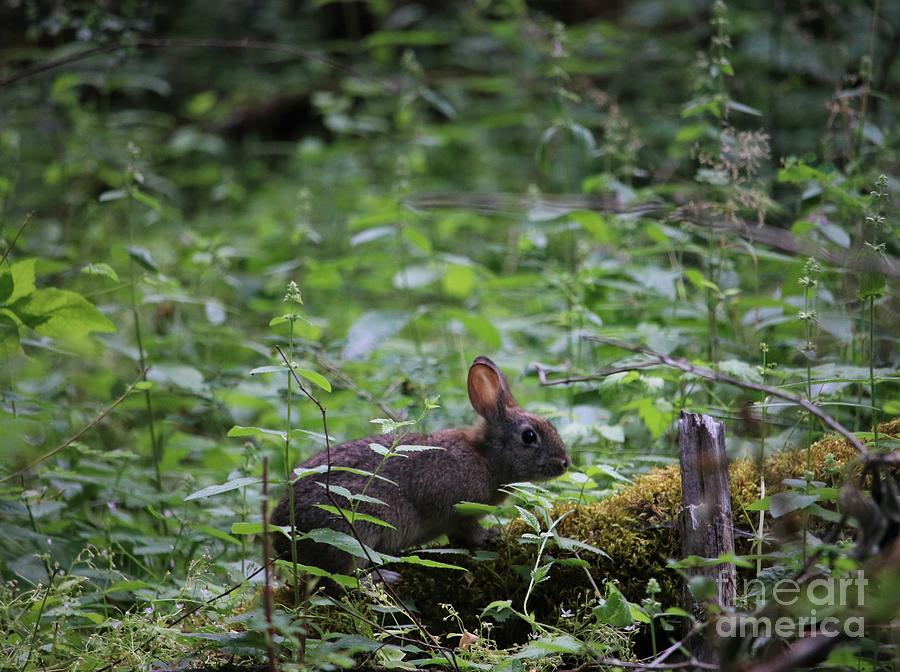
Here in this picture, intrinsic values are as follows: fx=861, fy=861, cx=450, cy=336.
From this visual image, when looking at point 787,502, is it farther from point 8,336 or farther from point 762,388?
point 8,336

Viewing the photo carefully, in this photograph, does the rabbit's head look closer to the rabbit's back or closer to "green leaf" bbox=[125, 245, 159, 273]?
the rabbit's back

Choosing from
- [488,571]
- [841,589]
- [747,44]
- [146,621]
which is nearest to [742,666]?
[841,589]

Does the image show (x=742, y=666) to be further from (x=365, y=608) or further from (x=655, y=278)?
(x=655, y=278)

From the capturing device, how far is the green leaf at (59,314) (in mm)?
4004

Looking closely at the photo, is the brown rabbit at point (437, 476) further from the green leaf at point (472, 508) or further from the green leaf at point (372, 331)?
the green leaf at point (372, 331)

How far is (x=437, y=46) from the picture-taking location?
48.1 feet

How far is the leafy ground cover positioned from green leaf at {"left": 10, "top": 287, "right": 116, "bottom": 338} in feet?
0.05

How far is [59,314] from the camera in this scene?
4.06m

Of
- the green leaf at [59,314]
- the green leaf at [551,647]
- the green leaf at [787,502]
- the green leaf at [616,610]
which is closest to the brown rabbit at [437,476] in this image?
the green leaf at [551,647]

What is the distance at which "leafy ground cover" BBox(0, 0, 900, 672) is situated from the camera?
131 inches

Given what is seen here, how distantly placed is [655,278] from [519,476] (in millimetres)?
1785

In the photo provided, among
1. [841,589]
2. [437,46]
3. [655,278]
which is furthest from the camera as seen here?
[437,46]

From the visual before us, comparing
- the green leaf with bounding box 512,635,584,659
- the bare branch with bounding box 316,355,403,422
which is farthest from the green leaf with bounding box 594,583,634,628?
the bare branch with bounding box 316,355,403,422

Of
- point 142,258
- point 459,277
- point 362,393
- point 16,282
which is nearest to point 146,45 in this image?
point 142,258
